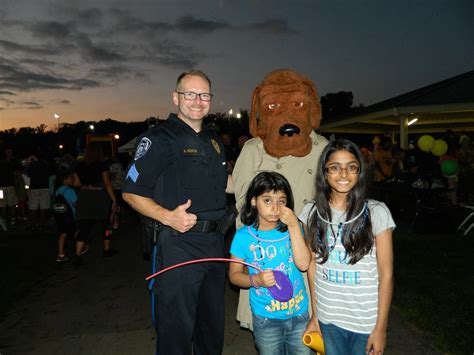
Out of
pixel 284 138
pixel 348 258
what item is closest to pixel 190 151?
pixel 284 138

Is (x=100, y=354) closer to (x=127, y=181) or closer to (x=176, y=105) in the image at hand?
(x=127, y=181)

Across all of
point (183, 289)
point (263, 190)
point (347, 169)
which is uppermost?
point (347, 169)

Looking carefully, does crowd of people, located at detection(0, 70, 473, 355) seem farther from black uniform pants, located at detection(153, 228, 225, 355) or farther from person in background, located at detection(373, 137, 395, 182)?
person in background, located at detection(373, 137, 395, 182)

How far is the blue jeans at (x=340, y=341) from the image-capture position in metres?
2.22

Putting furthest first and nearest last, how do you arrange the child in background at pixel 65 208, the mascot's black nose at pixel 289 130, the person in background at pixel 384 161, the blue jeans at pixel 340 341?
the person in background at pixel 384 161, the child in background at pixel 65 208, the mascot's black nose at pixel 289 130, the blue jeans at pixel 340 341

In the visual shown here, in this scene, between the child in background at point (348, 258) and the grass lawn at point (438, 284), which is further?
the grass lawn at point (438, 284)

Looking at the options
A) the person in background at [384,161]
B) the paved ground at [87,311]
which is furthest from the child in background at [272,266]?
the person in background at [384,161]

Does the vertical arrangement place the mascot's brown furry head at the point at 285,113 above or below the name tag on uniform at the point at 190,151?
above

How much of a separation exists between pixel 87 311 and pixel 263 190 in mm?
3333

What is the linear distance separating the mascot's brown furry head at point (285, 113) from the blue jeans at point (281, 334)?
121 centimetres

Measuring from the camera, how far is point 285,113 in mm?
2957

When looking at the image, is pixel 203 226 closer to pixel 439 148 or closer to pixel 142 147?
pixel 142 147

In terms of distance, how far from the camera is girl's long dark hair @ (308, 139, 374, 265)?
214 cm

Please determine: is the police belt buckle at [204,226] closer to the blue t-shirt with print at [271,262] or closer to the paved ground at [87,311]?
the blue t-shirt with print at [271,262]
